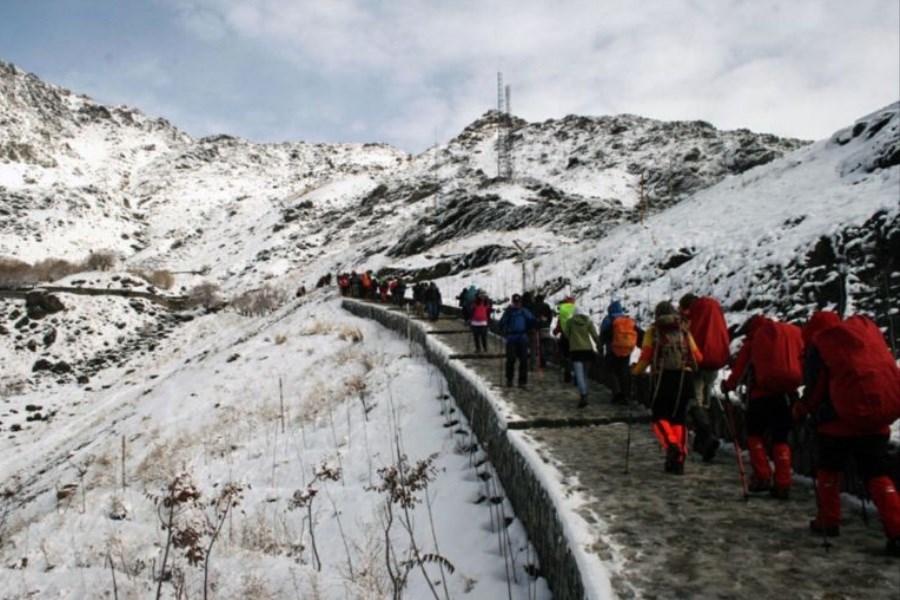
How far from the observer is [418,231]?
52.5 m

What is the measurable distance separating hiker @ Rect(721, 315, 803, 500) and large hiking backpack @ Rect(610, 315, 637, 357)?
3.31 meters

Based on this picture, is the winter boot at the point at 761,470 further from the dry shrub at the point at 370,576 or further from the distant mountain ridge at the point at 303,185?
the distant mountain ridge at the point at 303,185

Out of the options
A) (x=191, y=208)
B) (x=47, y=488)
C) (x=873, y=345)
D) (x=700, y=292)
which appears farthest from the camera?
(x=191, y=208)

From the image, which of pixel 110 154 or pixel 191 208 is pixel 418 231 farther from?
pixel 110 154

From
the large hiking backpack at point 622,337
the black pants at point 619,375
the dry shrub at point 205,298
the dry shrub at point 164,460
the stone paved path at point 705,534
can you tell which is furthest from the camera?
the dry shrub at point 205,298

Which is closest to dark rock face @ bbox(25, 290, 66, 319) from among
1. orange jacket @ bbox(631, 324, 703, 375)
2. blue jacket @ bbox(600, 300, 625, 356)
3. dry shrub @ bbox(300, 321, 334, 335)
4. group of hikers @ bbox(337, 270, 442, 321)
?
group of hikers @ bbox(337, 270, 442, 321)

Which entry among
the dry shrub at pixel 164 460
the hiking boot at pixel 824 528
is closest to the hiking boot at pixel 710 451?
the hiking boot at pixel 824 528

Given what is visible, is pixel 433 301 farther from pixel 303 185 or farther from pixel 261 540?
pixel 303 185

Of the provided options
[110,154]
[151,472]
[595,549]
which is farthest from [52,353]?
[110,154]

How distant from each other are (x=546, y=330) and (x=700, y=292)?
5427 mm

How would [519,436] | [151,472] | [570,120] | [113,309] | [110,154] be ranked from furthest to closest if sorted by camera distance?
[110,154] → [570,120] → [113,309] → [151,472] → [519,436]

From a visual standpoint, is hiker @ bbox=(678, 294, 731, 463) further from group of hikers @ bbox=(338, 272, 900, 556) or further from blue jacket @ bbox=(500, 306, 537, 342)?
blue jacket @ bbox=(500, 306, 537, 342)

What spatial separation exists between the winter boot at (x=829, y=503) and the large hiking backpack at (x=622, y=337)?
4548 mm

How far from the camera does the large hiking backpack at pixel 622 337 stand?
8.73 meters
